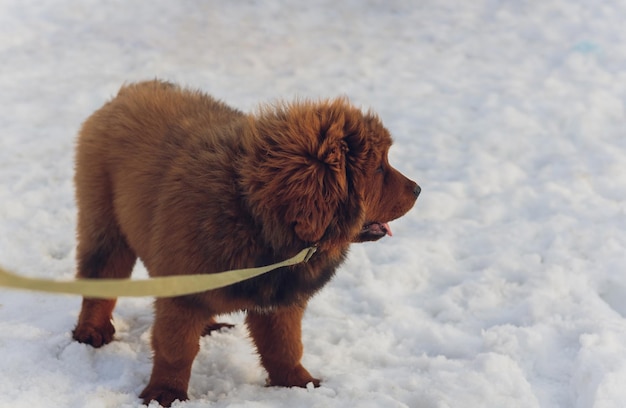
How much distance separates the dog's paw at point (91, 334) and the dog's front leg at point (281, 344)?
0.84 meters

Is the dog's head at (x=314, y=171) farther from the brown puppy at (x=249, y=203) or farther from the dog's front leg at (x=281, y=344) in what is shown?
the dog's front leg at (x=281, y=344)

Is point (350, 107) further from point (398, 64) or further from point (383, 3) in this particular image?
point (383, 3)

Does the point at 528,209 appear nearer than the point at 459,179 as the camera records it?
Yes

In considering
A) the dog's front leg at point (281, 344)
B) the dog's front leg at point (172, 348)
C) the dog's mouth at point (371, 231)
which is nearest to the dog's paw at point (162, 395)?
the dog's front leg at point (172, 348)

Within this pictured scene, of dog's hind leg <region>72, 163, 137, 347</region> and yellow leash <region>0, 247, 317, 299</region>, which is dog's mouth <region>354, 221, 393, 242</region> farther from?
dog's hind leg <region>72, 163, 137, 347</region>

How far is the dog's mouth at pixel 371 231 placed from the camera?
9.32 ft

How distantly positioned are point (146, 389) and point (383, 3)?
7929mm

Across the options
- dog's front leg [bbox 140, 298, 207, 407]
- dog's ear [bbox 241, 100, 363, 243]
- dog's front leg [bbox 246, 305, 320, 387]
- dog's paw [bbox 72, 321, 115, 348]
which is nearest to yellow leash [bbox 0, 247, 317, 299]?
A: dog's ear [bbox 241, 100, 363, 243]

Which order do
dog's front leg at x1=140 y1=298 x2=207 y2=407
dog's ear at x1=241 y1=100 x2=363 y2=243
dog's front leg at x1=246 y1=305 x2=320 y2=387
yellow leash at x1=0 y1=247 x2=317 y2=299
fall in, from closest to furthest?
yellow leash at x1=0 y1=247 x2=317 y2=299 < dog's ear at x1=241 y1=100 x2=363 y2=243 < dog's front leg at x1=140 y1=298 x2=207 y2=407 < dog's front leg at x1=246 y1=305 x2=320 y2=387

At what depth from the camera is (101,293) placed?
1709 mm

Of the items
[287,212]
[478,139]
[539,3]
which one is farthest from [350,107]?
[539,3]

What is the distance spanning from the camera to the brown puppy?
2613mm

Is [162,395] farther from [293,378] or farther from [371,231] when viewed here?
[371,231]

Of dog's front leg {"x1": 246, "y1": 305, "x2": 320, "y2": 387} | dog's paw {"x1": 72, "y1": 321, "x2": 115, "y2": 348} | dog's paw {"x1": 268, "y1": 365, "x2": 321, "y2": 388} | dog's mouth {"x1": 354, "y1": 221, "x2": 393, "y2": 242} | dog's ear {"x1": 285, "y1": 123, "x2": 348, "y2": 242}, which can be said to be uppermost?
dog's ear {"x1": 285, "y1": 123, "x2": 348, "y2": 242}
